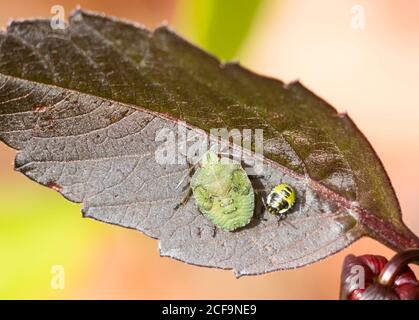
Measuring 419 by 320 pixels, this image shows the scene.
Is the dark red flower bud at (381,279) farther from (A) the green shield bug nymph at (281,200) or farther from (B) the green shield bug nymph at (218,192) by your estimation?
(B) the green shield bug nymph at (218,192)

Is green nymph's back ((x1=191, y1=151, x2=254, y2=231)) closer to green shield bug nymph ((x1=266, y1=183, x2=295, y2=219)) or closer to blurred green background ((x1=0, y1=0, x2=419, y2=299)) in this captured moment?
green shield bug nymph ((x1=266, y1=183, x2=295, y2=219))

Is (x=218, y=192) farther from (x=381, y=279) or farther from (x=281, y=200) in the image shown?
(x=381, y=279)

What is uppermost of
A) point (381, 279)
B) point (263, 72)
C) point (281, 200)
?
point (263, 72)

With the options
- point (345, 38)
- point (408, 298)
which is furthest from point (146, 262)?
point (408, 298)

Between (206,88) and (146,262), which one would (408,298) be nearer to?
(206,88)

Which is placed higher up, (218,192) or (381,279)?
(218,192)

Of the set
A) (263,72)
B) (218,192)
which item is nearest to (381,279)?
(218,192)

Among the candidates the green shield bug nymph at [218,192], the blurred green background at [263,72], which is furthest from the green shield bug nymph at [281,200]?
the blurred green background at [263,72]
